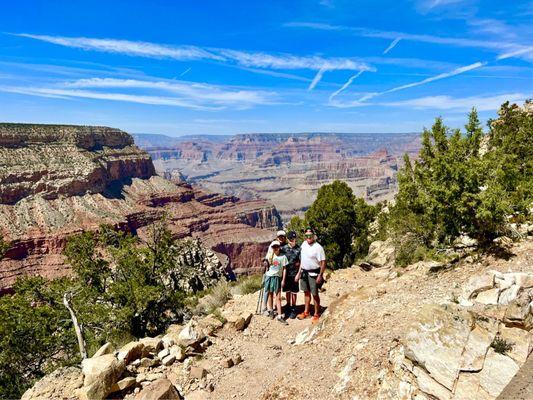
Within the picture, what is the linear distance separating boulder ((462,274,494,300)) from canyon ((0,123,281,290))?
50.6 meters

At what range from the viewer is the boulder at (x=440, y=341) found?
246 inches

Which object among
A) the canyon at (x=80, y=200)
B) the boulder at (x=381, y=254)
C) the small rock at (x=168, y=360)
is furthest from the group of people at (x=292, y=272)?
the canyon at (x=80, y=200)

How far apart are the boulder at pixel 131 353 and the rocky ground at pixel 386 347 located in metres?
0.50

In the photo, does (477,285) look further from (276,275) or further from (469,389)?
(276,275)

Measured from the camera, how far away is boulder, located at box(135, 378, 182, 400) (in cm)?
732

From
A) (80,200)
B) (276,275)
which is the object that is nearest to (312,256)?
(276,275)

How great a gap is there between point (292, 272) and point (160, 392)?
596 cm

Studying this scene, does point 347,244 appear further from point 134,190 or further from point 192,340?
point 134,190

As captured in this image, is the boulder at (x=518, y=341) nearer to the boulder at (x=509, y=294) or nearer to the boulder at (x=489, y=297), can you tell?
the boulder at (x=509, y=294)

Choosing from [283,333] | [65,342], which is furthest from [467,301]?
[65,342]

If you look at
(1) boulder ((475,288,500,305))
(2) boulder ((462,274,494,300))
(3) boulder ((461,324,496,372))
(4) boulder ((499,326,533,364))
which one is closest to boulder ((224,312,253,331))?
(2) boulder ((462,274,494,300))

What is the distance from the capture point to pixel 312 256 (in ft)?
37.5

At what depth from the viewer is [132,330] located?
16438 mm

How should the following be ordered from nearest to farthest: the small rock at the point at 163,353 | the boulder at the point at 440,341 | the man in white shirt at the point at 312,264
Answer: the boulder at the point at 440,341 → the small rock at the point at 163,353 → the man in white shirt at the point at 312,264
